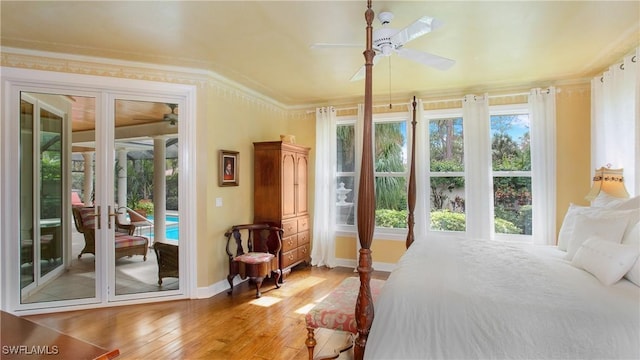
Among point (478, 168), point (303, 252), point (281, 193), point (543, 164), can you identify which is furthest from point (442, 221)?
point (281, 193)

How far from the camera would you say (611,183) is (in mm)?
2887

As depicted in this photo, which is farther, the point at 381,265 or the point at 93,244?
the point at 381,265

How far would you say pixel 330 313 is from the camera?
211 cm

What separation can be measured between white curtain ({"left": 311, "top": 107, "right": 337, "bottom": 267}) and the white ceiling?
3.78 feet

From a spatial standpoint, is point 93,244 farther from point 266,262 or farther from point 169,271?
point 266,262

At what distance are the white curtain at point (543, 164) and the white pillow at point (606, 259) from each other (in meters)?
2.11

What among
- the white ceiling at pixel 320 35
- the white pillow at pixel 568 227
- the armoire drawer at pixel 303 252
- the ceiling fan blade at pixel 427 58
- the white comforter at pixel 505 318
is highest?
the white ceiling at pixel 320 35

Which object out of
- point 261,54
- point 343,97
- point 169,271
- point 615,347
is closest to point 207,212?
point 169,271

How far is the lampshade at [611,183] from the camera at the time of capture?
2.84 m

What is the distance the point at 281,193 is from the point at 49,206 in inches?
98.0

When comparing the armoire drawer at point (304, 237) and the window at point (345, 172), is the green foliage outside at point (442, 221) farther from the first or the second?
the armoire drawer at point (304, 237)

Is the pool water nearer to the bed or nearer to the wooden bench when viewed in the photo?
the wooden bench

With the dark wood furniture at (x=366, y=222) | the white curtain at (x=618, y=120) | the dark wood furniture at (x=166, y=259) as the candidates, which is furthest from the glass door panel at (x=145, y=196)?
the white curtain at (x=618, y=120)

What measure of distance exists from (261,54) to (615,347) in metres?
3.27
